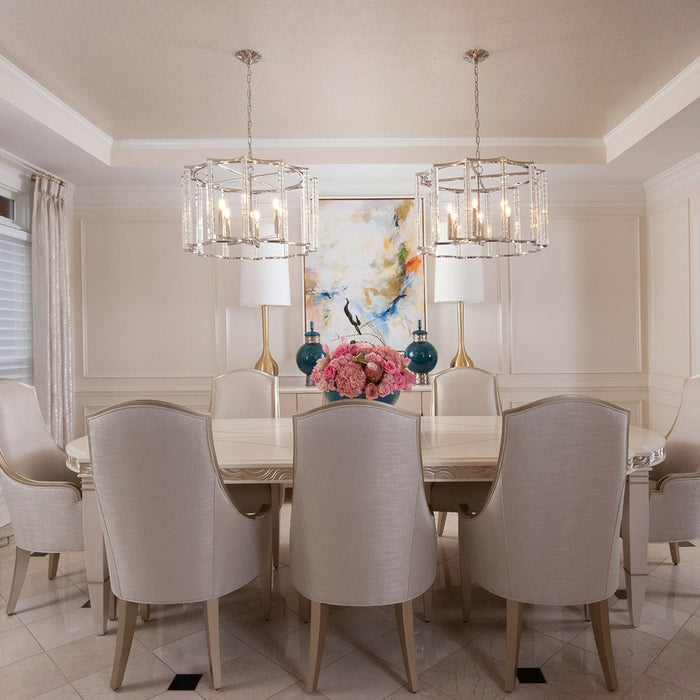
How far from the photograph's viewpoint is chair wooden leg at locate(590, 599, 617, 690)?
192cm

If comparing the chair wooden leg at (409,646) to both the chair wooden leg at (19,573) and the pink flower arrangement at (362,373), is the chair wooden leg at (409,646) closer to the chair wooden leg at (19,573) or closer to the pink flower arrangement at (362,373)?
the pink flower arrangement at (362,373)

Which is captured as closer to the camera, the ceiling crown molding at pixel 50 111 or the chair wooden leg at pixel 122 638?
the chair wooden leg at pixel 122 638

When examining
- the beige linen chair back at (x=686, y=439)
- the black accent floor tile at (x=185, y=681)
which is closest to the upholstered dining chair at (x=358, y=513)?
the black accent floor tile at (x=185, y=681)

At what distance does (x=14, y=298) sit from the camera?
4008mm

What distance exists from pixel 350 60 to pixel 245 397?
197 cm

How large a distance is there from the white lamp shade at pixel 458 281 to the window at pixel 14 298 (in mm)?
3074

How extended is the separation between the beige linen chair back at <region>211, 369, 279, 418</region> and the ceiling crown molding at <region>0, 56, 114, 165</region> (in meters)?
1.80

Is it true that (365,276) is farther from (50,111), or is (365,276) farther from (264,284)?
(50,111)

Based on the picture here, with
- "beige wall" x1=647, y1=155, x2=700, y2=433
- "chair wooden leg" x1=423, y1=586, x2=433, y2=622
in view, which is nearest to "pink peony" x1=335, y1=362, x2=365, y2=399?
"chair wooden leg" x1=423, y1=586, x2=433, y2=622

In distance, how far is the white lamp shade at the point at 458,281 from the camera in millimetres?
4418

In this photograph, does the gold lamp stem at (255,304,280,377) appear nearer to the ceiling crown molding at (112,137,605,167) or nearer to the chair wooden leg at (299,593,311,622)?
the ceiling crown molding at (112,137,605,167)

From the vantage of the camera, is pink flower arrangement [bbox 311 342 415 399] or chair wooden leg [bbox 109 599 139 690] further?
pink flower arrangement [bbox 311 342 415 399]

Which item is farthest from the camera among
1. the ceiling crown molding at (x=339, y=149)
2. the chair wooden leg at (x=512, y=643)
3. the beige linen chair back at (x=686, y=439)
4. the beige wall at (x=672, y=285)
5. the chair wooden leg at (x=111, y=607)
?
the beige wall at (x=672, y=285)

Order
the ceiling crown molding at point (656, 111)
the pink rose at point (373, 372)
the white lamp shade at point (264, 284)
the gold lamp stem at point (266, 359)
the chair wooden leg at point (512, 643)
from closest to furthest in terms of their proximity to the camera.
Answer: the chair wooden leg at point (512, 643), the pink rose at point (373, 372), the ceiling crown molding at point (656, 111), the white lamp shade at point (264, 284), the gold lamp stem at point (266, 359)
